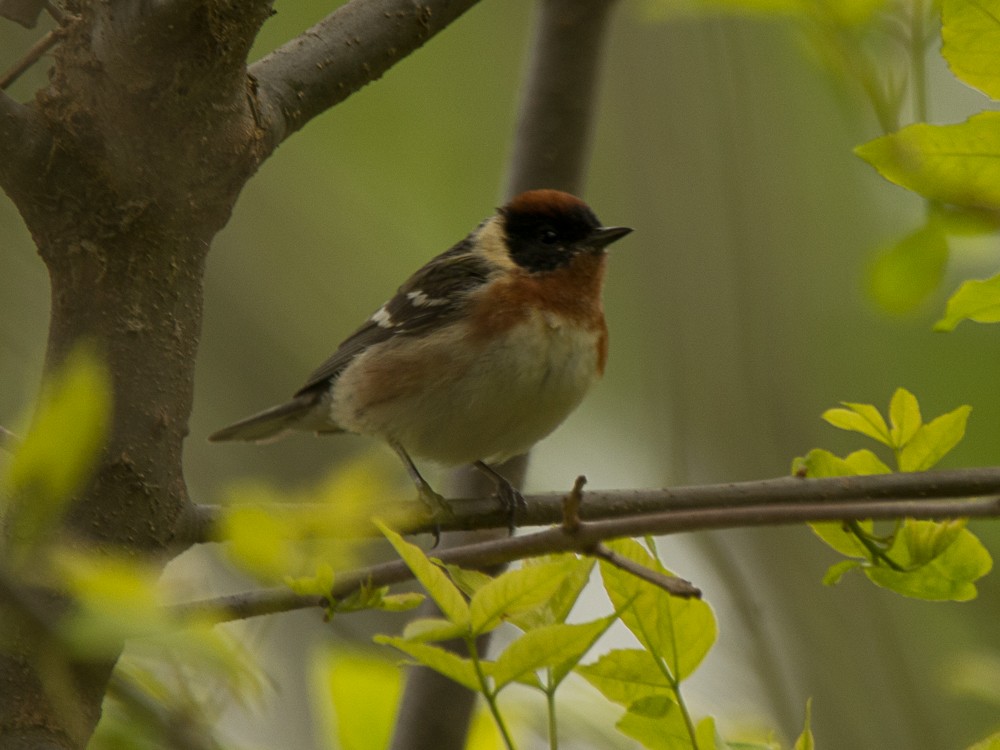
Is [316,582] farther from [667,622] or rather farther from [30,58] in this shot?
[30,58]

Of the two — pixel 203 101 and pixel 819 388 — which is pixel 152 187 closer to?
pixel 203 101

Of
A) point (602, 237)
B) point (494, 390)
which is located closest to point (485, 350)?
point (494, 390)

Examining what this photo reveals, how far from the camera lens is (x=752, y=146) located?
694 cm

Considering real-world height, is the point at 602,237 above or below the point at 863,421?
above

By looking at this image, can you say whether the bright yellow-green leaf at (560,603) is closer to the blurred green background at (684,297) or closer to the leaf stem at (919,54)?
the leaf stem at (919,54)

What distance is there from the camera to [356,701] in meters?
1.54

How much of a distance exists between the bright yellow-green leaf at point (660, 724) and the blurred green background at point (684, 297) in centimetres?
328

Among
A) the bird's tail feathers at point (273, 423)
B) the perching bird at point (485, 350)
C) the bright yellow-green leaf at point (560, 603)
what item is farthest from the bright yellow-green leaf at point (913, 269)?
the bird's tail feathers at point (273, 423)

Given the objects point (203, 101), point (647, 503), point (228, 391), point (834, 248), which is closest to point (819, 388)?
point (834, 248)

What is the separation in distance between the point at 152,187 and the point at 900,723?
4.39 m

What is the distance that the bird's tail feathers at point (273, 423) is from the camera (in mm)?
4852

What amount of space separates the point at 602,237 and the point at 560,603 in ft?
10.9

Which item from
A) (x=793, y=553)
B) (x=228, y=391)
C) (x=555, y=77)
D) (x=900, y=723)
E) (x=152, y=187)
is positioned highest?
(x=555, y=77)

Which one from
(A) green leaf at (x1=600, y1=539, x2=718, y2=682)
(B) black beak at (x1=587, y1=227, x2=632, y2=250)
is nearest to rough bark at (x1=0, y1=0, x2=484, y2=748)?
(A) green leaf at (x1=600, y1=539, x2=718, y2=682)
